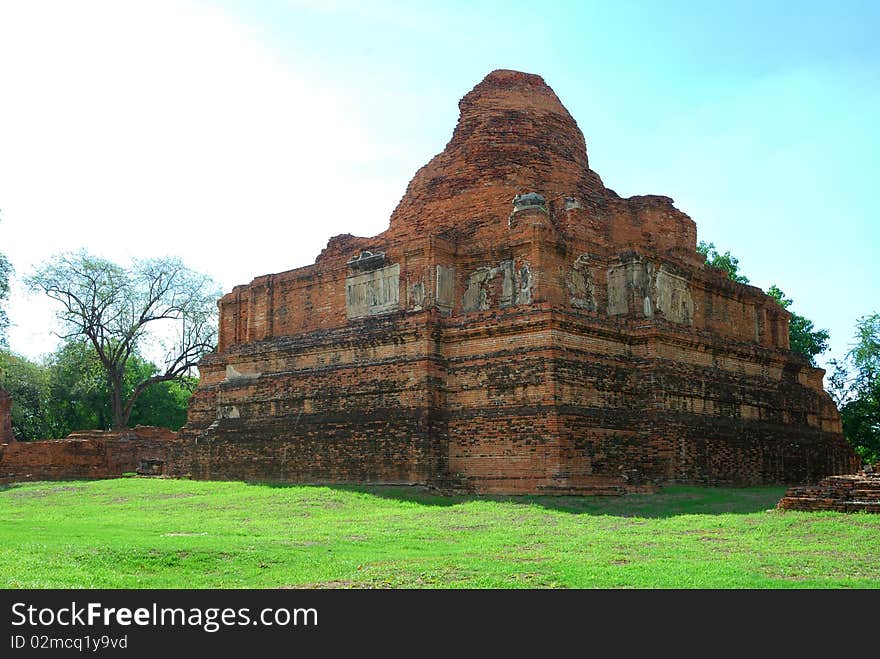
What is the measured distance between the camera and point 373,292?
19.2 meters

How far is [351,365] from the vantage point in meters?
18.6

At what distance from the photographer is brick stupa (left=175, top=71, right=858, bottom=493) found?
1652 cm

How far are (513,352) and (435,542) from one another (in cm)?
685

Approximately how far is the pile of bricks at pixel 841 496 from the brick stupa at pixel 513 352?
141 inches

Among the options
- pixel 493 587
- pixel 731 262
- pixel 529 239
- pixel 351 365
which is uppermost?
pixel 731 262

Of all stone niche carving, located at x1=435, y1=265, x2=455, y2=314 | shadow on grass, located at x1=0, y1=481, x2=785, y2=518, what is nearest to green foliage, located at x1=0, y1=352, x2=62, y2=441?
stone niche carving, located at x1=435, y1=265, x2=455, y2=314

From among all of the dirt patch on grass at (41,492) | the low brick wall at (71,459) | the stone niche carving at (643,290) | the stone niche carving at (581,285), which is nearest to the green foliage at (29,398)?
the low brick wall at (71,459)

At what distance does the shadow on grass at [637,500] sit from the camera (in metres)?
13.3

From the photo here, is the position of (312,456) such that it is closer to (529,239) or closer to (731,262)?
(529,239)

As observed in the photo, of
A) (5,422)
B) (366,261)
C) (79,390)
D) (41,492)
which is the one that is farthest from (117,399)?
(366,261)

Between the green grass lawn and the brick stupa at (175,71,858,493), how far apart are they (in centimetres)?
141

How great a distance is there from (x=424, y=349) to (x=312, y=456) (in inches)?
142

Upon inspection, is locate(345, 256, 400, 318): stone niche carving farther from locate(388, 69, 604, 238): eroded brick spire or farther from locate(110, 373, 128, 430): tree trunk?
locate(110, 373, 128, 430): tree trunk

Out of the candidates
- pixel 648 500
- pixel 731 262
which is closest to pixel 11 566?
pixel 648 500
